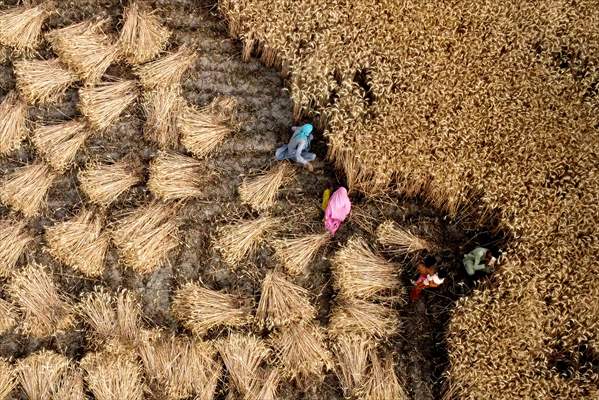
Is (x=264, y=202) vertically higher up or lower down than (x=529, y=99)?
lower down

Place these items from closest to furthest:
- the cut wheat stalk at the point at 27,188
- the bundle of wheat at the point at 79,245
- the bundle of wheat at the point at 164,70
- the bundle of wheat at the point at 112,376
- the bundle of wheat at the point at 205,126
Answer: the bundle of wheat at the point at 112,376 → the bundle of wheat at the point at 79,245 → the cut wheat stalk at the point at 27,188 → the bundle of wheat at the point at 205,126 → the bundle of wheat at the point at 164,70

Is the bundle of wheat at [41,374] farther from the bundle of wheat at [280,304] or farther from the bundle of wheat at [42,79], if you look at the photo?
the bundle of wheat at [42,79]

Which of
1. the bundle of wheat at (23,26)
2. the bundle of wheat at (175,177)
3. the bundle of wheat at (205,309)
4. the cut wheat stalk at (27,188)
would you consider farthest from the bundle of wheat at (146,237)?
the bundle of wheat at (23,26)

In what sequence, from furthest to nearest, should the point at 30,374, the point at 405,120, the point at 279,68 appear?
1. the point at 279,68
2. the point at 405,120
3. the point at 30,374

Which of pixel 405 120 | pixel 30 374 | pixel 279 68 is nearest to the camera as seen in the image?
pixel 30 374

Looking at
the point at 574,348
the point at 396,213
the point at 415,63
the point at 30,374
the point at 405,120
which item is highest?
the point at 415,63

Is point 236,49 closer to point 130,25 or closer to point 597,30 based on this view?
point 130,25

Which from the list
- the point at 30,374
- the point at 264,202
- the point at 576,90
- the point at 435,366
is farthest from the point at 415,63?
the point at 30,374
